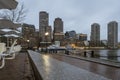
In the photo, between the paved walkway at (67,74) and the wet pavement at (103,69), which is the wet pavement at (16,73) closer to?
the paved walkway at (67,74)

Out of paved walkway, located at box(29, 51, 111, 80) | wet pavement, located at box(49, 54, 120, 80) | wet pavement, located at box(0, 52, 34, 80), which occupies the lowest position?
wet pavement, located at box(49, 54, 120, 80)

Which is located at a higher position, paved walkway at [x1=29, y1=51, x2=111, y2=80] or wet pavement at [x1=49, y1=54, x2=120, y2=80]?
paved walkway at [x1=29, y1=51, x2=111, y2=80]

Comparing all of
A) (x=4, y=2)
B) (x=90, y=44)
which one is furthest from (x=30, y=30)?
(x=4, y=2)

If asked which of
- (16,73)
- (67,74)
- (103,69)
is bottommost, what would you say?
(103,69)

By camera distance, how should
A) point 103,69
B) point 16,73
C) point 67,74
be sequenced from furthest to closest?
1. point 103,69
2. point 16,73
3. point 67,74

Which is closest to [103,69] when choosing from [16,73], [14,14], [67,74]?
[16,73]

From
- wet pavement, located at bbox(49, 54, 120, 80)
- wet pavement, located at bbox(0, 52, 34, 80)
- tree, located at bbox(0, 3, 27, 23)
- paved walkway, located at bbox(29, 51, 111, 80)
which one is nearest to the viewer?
paved walkway, located at bbox(29, 51, 111, 80)

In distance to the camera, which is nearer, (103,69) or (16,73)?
(16,73)

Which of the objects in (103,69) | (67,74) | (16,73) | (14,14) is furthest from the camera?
(14,14)

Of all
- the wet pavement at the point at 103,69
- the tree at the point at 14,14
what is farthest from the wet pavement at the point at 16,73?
the tree at the point at 14,14

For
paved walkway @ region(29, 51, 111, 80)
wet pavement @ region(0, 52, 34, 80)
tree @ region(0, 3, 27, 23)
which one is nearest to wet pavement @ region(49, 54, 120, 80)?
wet pavement @ region(0, 52, 34, 80)

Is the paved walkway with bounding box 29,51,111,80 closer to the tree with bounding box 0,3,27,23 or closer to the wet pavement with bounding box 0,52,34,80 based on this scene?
the wet pavement with bounding box 0,52,34,80

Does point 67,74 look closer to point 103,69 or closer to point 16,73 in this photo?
point 16,73

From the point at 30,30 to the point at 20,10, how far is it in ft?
184
